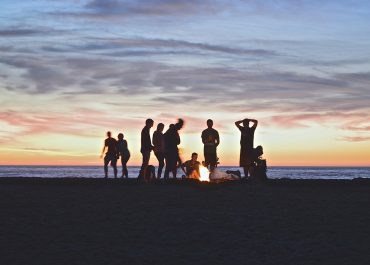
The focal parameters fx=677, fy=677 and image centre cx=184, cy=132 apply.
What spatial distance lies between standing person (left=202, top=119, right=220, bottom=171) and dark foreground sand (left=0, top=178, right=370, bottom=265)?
410 centimetres

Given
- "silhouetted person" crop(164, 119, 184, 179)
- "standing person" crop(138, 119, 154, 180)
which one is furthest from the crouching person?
"standing person" crop(138, 119, 154, 180)

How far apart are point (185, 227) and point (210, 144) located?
1089 cm

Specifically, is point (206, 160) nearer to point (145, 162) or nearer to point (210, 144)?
point (210, 144)

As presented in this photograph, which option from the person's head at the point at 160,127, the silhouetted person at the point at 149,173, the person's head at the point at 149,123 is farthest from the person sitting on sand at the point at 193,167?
the person's head at the point at 149,123

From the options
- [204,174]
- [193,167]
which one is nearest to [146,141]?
[193,167]

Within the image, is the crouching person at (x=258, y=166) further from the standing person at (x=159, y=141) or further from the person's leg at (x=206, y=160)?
the standing person at (x=159, y=141)

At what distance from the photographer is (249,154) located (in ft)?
71.7

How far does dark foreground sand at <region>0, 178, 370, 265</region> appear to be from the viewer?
9281 mm

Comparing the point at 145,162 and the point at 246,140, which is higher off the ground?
the point at 246,140

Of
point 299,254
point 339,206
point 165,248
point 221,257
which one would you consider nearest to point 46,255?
point 165,248

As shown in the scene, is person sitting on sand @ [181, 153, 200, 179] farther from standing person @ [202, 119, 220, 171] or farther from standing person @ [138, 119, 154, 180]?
standing person @ [138, 119, 154, 180]

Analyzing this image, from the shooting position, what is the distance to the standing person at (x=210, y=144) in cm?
2212

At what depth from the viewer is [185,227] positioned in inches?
452

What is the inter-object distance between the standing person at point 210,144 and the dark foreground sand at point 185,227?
4.10 metres
